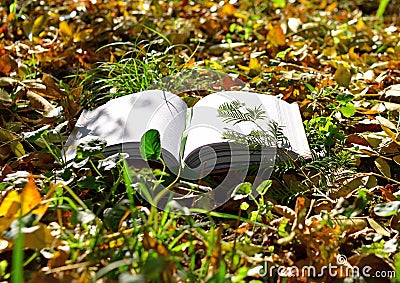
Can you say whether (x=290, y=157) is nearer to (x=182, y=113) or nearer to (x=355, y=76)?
(x=182, y=113)

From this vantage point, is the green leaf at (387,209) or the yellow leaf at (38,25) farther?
the yellow leaf at (38,25)

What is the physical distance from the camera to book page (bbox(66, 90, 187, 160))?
57.4 inches

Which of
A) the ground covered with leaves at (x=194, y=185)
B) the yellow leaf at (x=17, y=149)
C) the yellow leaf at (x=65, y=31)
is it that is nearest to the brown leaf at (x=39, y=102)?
the ground covered with leaves at (x=194, y=185)

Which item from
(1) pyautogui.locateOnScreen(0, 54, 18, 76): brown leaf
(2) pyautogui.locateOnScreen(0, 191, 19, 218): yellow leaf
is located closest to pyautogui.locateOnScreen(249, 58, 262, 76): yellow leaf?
(1) pyautogui.locateOnScreen(0, 54, 18, 76): brown leaf

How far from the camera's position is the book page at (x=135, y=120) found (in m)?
1.46

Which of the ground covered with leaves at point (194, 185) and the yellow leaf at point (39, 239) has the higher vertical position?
the yellow leaf at point (39, 239)

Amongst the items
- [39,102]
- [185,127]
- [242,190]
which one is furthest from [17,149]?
[242,190]

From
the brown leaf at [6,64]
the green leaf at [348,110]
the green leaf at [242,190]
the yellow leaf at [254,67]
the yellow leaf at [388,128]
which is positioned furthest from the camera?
the yellow leaf at [254,67]

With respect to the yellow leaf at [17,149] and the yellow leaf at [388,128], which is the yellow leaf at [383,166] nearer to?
the yellow leaf at [388,128]

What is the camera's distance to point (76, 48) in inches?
89.4

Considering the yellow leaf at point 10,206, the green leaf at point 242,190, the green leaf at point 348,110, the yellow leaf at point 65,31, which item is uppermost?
the yellow leaf at point 10,206

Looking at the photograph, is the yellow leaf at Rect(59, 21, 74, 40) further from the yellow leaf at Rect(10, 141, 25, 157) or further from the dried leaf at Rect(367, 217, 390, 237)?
the dried leaf at Rect(367, 217, 390, 237)

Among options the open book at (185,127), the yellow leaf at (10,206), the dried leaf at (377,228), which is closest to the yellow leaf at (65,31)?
the open book at (185,127)

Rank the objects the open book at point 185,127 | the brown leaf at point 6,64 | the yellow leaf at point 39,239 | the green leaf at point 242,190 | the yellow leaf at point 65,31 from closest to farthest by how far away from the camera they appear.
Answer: the yellow leaf at point 39,239 < the green leaf at point 242,190 < the open book at point 185,127 < the brown leaf at point 6,64 < the yellow leaf at point 65,31
